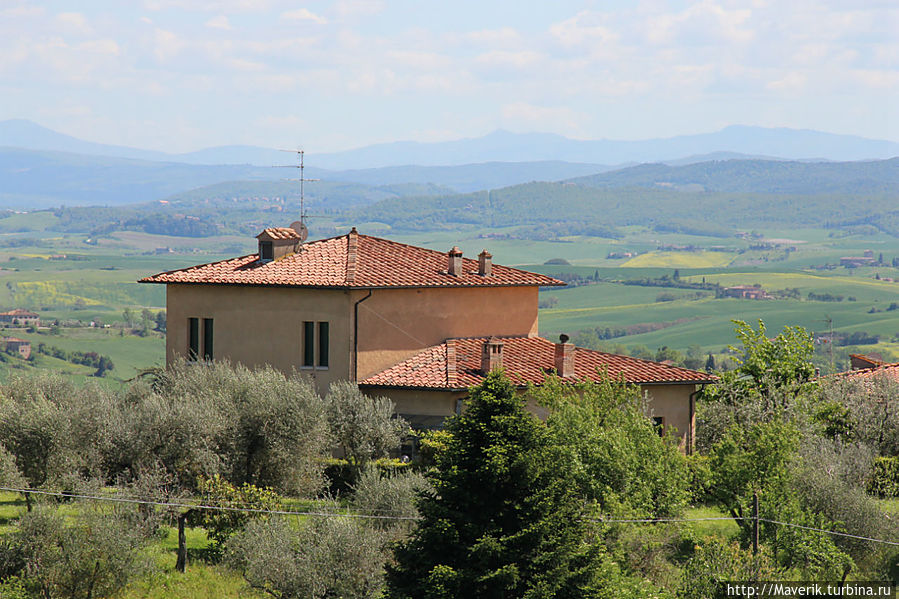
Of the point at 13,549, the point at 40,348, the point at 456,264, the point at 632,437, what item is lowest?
the point at 40,348

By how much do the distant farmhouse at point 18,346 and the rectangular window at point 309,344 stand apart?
100 m

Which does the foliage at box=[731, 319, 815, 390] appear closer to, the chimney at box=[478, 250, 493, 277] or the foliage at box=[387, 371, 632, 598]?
the chimney at box=[478, 250, 493, 277]

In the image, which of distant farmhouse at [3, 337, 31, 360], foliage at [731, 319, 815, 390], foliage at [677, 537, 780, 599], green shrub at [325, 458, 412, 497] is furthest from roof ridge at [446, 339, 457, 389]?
distant farmhouse at [3, 337, 31, 360]

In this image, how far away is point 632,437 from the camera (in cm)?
2398

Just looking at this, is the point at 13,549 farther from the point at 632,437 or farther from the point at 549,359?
the point at 549,359

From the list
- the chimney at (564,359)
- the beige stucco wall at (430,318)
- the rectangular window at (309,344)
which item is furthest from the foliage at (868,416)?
the rectangular window at (309,344)

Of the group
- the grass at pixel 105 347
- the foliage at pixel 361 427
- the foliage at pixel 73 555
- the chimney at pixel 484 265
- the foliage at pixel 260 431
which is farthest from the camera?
the grass at pixel 105 347

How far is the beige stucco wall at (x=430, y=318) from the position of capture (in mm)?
30203

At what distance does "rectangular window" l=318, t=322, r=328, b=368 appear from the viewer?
30281 mm

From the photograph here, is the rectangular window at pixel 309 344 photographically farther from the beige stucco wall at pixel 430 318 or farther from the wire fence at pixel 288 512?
the wire fence at pixel 288 512

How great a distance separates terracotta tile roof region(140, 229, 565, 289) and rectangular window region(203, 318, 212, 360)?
1.30 meters

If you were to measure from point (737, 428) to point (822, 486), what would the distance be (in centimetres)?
222

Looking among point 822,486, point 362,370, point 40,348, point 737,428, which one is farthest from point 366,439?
point 40,348

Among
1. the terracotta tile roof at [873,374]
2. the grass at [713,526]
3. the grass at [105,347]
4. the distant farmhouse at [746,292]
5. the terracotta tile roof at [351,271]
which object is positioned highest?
the terracotta tile roof at [351,271]
